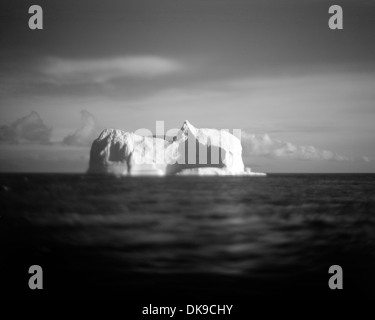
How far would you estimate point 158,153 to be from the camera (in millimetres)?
29125

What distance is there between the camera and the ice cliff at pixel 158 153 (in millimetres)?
24812

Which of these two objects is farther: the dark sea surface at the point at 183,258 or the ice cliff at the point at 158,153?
the ice cliff at the point at 158,153

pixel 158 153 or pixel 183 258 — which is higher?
pixel 158 153

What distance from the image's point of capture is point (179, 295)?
4.14 meters

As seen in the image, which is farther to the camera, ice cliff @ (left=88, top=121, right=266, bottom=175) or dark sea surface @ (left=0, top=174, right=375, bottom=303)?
ice cliff @ (left=88, top=121, right=266, bottom=175)

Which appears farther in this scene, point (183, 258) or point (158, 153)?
Result: point (158, 153)

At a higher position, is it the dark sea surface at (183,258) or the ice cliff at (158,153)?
the ice cliff at (158,153)

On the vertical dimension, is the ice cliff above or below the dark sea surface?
above

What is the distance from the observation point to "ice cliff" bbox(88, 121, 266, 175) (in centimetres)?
2481
